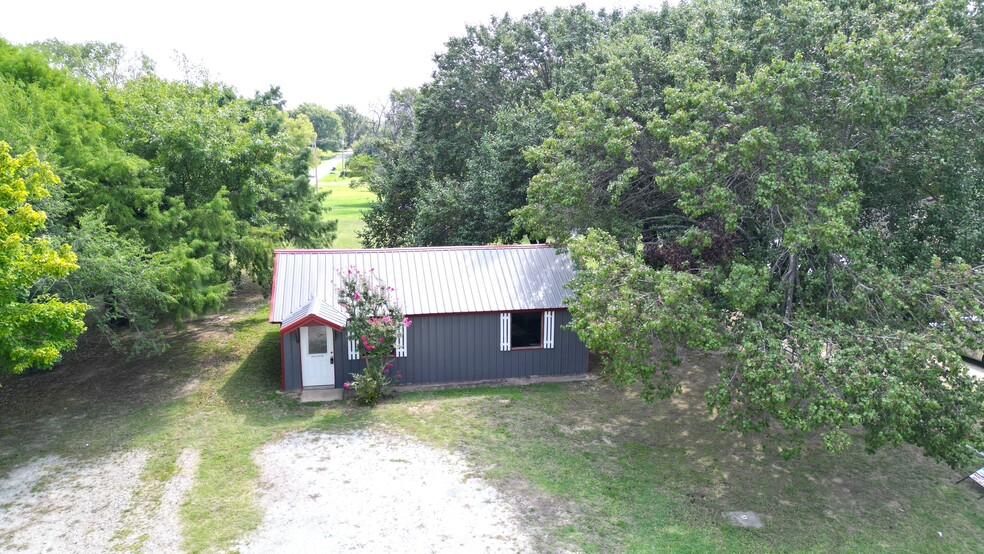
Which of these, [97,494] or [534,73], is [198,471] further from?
[534,73]

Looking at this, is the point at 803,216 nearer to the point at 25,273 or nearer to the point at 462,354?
the point at 462,354

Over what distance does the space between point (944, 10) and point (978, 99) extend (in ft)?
6.17

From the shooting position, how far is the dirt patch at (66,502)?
9898 mm

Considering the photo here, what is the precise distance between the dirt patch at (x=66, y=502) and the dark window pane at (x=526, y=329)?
29.3ft

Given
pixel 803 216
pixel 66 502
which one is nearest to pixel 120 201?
pixel 66 502

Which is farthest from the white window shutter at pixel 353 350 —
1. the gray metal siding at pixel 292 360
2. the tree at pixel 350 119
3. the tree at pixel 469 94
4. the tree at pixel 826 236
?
the tree at pixel 350 119

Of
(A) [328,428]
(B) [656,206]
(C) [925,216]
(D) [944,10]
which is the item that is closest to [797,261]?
(C) [925,216]

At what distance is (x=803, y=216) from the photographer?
11992 millimetres

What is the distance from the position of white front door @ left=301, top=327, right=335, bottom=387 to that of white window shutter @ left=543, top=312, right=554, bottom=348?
5.40 m

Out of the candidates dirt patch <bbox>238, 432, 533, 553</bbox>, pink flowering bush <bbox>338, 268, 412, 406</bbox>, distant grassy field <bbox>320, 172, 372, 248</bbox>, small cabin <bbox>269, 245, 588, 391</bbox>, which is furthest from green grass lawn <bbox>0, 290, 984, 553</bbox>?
distant grassy field <bbox>320, 172, 372, 248</bbox>

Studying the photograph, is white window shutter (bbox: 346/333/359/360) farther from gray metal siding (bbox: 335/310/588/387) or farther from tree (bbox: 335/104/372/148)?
tree (bbox: 335/104/372/148)

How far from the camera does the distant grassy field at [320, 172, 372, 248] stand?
4135cm

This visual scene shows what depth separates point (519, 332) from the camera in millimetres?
17297

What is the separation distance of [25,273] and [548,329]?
1123cm
